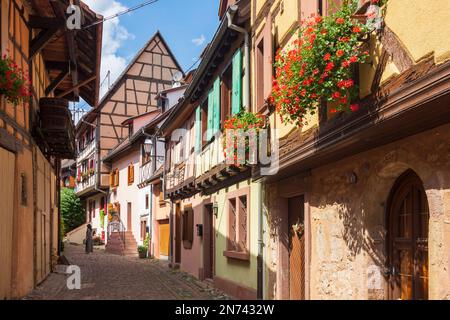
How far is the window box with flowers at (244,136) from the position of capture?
8.80 metres

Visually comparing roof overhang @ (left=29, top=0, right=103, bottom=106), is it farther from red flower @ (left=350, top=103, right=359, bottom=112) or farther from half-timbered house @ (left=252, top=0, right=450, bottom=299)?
red flower @ (left=350, top=103, right=359, bottom=112)

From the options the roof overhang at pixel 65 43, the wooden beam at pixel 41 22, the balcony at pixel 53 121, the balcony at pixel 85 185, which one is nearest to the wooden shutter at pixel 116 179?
the balcony at pixel 85 185

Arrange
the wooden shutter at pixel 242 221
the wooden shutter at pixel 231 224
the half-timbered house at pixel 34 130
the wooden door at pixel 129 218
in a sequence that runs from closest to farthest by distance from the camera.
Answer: the half-timbered house at pixel 34 130 < the wooden shutter at pixel 242 221 < the wooden shutter at pixel 231 224 < the wooden door at pixel 129 218

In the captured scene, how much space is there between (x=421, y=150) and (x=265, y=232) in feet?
16.5

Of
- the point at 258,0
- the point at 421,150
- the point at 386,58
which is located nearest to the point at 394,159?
the point at 421,150

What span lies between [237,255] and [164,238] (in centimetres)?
1328

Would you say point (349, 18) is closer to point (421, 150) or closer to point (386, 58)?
point (386, 58)

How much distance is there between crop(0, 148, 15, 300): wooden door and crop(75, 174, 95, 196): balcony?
2669 centimetres

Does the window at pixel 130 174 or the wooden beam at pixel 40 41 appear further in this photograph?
the window at pixel 130 174

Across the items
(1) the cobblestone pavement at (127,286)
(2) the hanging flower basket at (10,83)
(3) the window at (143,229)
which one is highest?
(2) the hanging flower basket at (10,83)

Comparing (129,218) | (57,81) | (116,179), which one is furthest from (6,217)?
(116,179)

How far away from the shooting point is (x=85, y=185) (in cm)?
3741

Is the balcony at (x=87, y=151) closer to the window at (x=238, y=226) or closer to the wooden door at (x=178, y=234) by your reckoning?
the wooden door at (x=178, y=234)

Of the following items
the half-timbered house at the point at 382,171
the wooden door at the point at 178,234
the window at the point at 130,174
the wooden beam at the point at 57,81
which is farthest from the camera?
the window at the point at 130,174
